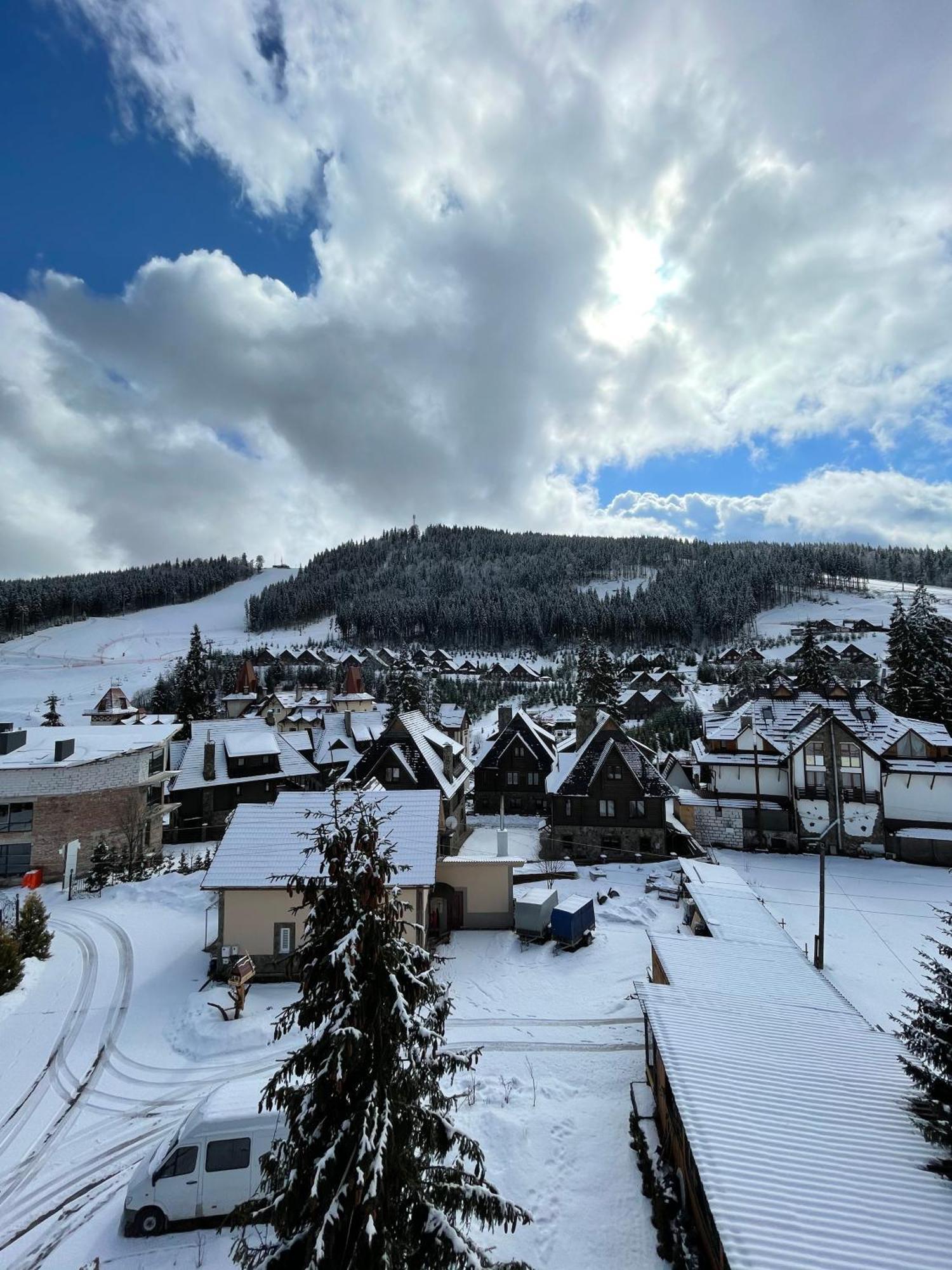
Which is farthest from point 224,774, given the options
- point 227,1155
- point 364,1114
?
point 364,1114

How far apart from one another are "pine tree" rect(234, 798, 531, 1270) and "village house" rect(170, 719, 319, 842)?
40.8m

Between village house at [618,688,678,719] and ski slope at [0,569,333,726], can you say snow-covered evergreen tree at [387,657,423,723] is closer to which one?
village house at [618,688,678,719]

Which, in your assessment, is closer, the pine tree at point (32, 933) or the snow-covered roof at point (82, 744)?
the pine tree at point (32, 933)

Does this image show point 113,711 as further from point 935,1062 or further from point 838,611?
point 838,611

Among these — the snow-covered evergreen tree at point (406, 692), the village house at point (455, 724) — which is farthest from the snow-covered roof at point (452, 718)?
the snow-covered evergreen tree at point (406, 692)

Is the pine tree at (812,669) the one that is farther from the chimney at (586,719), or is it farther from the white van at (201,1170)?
the white van at (201,1170)

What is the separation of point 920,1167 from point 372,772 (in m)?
31.8

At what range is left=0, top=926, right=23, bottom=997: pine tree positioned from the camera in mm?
19609

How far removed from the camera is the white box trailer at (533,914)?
24.6 meters

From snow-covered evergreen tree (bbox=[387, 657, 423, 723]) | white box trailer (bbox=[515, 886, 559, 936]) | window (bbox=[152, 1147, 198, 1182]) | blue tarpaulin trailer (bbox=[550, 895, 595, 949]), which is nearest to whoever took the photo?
window (bbox=[152, 1147, 198, 1182])

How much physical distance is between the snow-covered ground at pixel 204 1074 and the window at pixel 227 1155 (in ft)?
3.54

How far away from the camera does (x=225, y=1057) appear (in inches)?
675

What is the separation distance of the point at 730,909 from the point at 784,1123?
13486 millimetres

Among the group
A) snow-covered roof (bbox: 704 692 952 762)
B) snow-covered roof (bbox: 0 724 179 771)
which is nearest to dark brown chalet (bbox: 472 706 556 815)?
snow-covered roof (bbox: 704 692 952 762)
